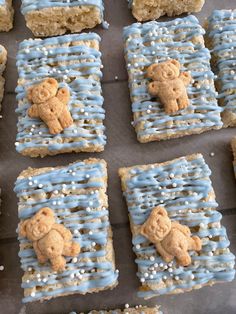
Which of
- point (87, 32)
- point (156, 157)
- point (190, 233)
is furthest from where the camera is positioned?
point (87, 32)

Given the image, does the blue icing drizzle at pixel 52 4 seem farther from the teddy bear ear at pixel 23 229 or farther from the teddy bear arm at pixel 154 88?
the teddy bear ear at pixel 23 229

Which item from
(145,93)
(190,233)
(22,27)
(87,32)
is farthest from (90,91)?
(190,233)

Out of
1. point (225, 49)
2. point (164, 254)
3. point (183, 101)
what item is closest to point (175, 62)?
point (183, 101)

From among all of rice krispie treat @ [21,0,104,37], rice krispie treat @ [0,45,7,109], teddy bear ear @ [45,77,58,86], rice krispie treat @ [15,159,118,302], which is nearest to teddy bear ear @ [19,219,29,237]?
rice krispie treat @ [15,159,118,302]

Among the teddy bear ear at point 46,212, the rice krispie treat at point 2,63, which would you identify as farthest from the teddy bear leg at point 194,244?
the rice krispie treat at point 2,63

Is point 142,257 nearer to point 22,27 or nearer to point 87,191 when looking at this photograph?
point 87,191

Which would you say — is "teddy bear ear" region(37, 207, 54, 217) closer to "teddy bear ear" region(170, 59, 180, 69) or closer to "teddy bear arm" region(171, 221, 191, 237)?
"teddy bear arm" region(171, 221, 191, 237)
